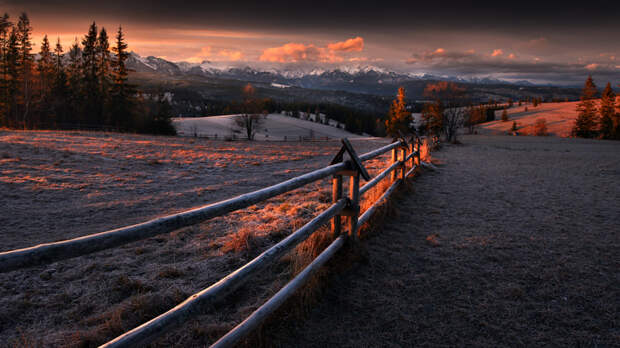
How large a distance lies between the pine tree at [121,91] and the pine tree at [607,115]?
76.9 m

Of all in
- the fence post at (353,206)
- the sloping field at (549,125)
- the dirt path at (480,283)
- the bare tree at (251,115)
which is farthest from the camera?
the sloping field at (549,125)

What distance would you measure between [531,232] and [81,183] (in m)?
12.6

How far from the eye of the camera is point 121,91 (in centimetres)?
5009

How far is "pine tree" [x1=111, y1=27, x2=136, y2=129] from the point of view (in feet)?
160

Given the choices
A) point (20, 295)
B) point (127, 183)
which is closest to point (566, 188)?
point (20, 295)

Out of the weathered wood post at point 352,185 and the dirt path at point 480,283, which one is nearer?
the dirt path at point 480,283

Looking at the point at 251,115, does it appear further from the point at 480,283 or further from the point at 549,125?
the point at 549,125

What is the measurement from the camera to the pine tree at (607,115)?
53344 mm

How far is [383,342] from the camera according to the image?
9.57 feet

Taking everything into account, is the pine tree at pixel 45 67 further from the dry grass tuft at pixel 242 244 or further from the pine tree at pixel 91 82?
the dry grass tuft at pixel 242 244

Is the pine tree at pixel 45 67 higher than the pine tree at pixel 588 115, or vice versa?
the pine tree at pixel 45 67

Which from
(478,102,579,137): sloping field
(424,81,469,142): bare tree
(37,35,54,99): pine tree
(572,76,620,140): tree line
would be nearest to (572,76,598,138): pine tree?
(572,76,620,140): tree line

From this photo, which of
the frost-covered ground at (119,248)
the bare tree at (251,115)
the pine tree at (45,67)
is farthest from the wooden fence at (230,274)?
the pine tree at (45,67)

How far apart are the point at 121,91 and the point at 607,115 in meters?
79.9
